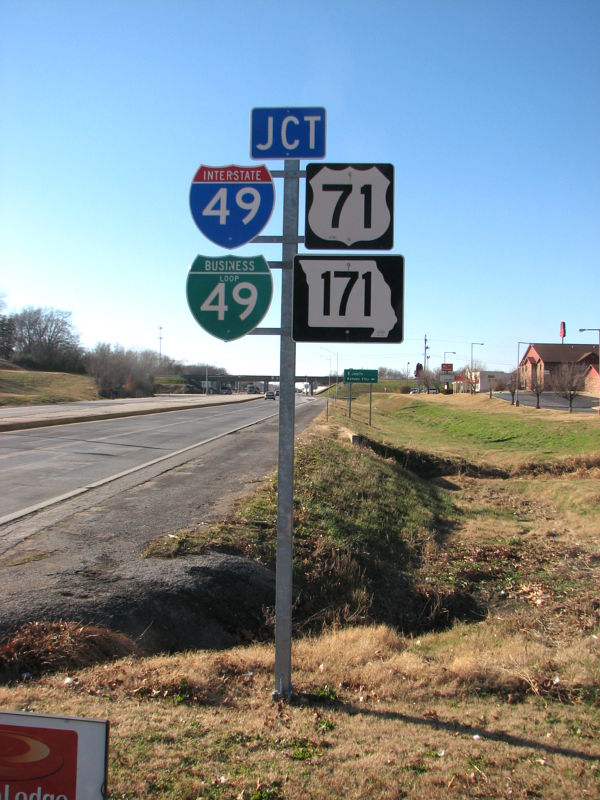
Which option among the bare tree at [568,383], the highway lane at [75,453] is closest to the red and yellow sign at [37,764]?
the highway lane at [75,453]

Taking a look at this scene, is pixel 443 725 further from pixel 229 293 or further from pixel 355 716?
pixel 229 293

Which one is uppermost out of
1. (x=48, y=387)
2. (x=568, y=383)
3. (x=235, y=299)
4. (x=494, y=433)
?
(x=568, y=383)

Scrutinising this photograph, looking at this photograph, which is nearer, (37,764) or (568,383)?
(37,764)

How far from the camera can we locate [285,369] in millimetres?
3906

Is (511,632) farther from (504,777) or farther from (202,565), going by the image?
(504,777)

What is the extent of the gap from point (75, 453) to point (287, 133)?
13481mm

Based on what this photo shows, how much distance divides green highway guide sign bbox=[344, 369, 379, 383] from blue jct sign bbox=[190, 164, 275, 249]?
83.7ft

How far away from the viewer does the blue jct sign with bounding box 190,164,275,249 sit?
3.96m

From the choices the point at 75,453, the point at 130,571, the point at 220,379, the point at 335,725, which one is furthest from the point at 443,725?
the point at 220,379

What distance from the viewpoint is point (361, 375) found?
29750 millimetres

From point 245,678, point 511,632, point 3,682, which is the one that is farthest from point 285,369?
point 511,632

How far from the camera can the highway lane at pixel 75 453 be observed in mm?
10570

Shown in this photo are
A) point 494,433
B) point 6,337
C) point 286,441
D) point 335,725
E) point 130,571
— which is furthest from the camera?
point 6,337

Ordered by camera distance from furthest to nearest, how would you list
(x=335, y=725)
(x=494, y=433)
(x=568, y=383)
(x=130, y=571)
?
(x=568, y=383), (x=494, y=433), (x=130, y=571), (x=335, y=725)
